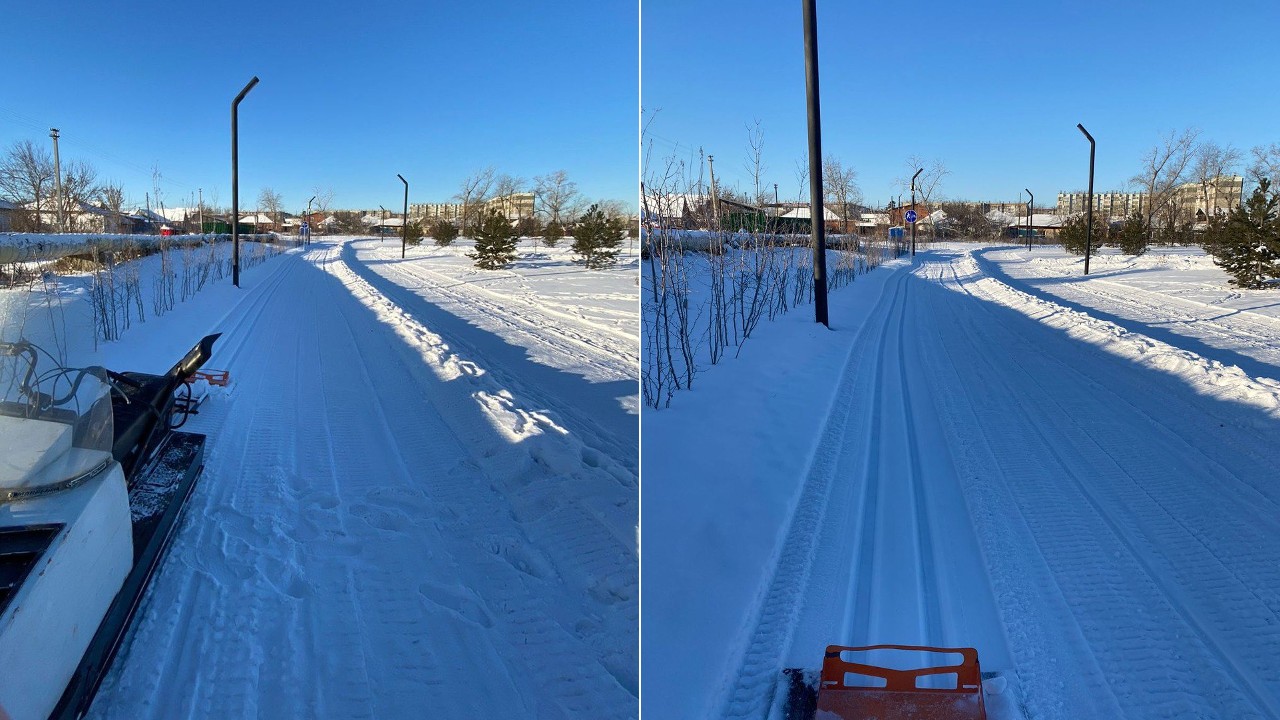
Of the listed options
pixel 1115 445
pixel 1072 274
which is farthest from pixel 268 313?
pixel 1072 274

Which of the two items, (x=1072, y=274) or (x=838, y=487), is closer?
(x=838, y=487)

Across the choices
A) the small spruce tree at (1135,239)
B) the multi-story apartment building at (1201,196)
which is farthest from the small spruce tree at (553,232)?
the multi-story apartment building at (1201,196)

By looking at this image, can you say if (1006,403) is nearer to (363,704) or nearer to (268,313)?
(363,704)

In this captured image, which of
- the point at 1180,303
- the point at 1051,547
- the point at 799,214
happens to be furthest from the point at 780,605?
the point at 799,214

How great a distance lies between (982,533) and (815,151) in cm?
858

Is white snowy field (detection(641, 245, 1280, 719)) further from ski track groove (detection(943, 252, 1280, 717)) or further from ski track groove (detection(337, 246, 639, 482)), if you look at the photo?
ski track groove (detection(337, 246, 639, 482))

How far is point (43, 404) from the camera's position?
3170 millimetres

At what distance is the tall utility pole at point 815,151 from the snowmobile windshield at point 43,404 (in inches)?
349

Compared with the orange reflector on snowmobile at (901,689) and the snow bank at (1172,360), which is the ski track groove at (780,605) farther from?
the snow bank at (1172,360)

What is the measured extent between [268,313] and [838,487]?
12668 millimetres

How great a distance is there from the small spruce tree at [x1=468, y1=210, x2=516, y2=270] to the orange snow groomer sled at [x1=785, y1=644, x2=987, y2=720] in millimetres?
30135

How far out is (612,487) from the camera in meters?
4.65

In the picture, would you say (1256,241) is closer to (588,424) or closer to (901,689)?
(588,424)

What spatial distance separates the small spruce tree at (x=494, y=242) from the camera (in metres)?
31.6
